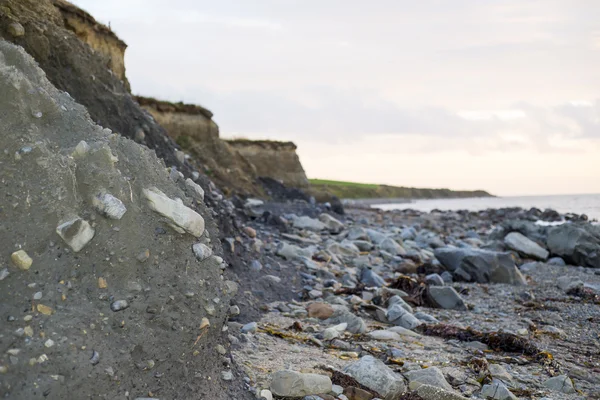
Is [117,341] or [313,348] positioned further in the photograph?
[313,348]

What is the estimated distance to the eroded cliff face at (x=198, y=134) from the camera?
56.3 ft

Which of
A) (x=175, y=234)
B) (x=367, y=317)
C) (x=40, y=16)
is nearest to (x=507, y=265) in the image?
(x=367, y=317)

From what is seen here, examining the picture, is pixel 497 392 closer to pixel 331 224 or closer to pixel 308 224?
pixel 308 224

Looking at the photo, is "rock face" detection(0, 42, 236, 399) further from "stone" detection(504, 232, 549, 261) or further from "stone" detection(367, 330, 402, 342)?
"stone" detection(504, 232, 549, 261)

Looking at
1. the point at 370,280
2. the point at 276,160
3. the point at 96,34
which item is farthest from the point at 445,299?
the point at 276,160

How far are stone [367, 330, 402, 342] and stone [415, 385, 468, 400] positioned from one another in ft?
4.01

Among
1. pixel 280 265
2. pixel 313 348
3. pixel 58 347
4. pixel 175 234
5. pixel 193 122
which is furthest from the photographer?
pixel 193 122

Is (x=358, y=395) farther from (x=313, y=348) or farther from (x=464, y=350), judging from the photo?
(x=464, y=350)

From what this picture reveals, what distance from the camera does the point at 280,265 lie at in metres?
6.41

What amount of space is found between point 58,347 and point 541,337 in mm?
4514

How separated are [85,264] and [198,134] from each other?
54.0 feet

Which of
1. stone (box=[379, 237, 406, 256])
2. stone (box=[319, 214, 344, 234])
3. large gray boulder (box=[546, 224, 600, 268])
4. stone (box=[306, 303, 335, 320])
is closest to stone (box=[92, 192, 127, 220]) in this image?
stone (box=[306, 303, 335, 320])

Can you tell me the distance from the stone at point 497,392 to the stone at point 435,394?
38cm

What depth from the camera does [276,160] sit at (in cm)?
2873
